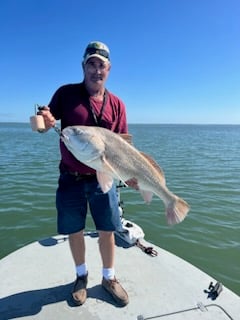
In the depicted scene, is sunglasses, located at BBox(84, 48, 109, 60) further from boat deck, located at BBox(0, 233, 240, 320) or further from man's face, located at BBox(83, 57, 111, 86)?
boat deck, located at BBox(0, 233, 240, 320)

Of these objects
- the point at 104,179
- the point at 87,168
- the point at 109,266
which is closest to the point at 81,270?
the point at 109,266

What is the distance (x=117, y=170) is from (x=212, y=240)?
527cm

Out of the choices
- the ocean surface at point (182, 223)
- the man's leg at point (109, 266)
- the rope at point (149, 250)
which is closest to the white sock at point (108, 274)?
the man's leg at point (109, 266)

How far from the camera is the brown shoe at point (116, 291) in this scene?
380 cm

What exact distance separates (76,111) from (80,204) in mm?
1028

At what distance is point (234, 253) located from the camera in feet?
23.4

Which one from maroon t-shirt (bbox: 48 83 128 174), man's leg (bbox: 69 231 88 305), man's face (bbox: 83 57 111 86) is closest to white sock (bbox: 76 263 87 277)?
man's leg (bbox: 69 231 88 305)

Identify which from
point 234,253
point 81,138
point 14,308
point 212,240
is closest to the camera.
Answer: point 81,138

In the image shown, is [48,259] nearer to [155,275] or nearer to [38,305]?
[38,305]

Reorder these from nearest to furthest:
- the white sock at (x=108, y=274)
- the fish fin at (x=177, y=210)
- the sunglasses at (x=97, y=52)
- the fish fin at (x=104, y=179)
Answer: the fish fin at (x=104, y=179), the fish fin at (x=177, y=210), the sunglasses at (x=97, y=52), the white sock at (x=108, y=274)

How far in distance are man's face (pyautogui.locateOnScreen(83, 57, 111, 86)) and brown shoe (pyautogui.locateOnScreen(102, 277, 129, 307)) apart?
2.28m

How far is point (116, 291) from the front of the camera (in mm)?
3895

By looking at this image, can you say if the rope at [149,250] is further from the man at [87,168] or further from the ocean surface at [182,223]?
the ocean surface at [182,223]

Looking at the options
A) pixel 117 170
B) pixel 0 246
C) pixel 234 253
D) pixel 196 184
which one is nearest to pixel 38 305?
pixel 117 170
